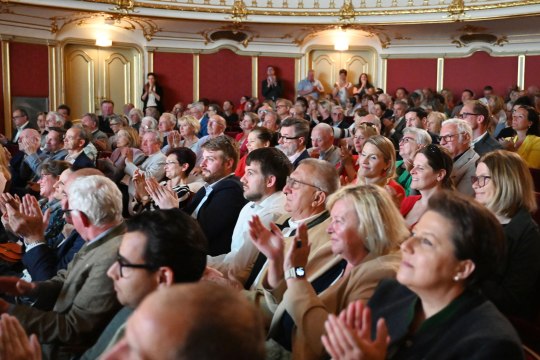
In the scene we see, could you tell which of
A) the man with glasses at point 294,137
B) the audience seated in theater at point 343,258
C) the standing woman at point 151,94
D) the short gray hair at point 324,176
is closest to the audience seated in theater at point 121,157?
the man with glasses at point 294,137

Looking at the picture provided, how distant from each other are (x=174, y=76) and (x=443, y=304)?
11.8 m

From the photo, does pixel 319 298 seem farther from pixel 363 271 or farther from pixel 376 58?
pixel 376 58

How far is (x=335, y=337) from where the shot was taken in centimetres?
138

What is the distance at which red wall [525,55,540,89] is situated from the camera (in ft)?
38.5

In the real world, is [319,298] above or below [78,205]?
below

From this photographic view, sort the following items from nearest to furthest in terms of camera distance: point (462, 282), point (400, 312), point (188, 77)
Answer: point (462, 282) → point (400, 312) → point (188, 77)

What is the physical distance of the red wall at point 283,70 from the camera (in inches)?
517

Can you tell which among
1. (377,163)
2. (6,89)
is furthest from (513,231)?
(6,89)

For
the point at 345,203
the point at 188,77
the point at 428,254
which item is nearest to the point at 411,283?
the point at 428,254

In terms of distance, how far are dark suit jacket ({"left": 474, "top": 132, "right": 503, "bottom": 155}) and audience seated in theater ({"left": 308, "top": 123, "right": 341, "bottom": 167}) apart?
3.62ft

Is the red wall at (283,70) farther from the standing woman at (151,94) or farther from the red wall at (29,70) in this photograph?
the red wall at (29,70)

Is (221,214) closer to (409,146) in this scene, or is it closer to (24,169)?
(409,146)

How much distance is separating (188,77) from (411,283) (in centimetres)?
1182

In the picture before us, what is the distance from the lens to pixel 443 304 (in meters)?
1.54
